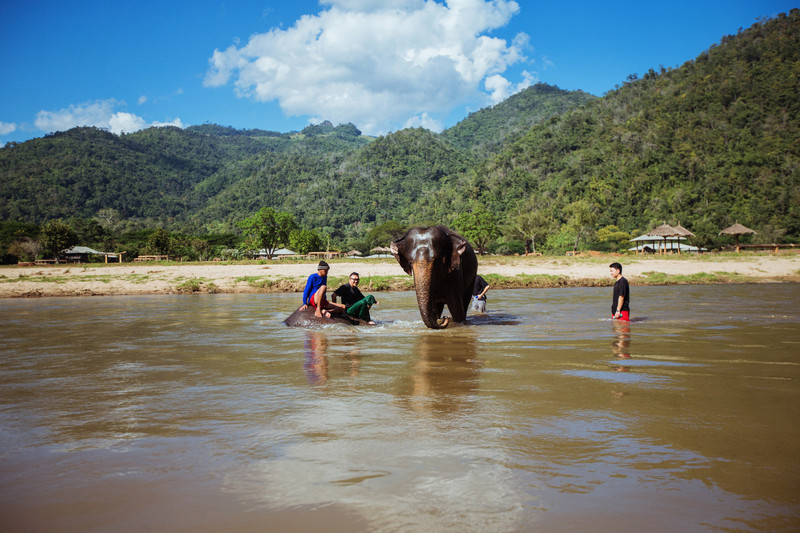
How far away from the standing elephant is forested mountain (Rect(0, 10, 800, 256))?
229 feet

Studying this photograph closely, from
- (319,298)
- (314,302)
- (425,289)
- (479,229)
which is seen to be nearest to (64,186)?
(479,229)

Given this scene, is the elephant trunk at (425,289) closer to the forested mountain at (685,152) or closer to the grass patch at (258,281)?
the grass patch at (258,281)

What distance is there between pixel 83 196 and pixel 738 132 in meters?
172

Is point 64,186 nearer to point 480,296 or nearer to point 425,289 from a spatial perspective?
point 480,296

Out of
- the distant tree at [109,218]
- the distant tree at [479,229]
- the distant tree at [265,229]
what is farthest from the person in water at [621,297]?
the distant tree at [109,218]

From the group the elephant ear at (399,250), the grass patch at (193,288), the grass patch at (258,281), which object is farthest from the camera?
the grass patch at (258,281)

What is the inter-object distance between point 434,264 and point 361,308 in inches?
108

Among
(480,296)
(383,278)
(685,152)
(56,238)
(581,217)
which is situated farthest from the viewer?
(685,152)

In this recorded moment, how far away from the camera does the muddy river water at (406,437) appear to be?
294cm

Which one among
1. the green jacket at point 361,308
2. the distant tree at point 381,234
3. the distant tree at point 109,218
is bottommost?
the green jacket at point 361,308

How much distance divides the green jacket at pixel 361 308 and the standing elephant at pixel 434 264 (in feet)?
4.47

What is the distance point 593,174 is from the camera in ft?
367

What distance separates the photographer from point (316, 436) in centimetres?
418

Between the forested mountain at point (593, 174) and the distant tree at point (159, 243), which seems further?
the forested mountain at point (593, 174)
